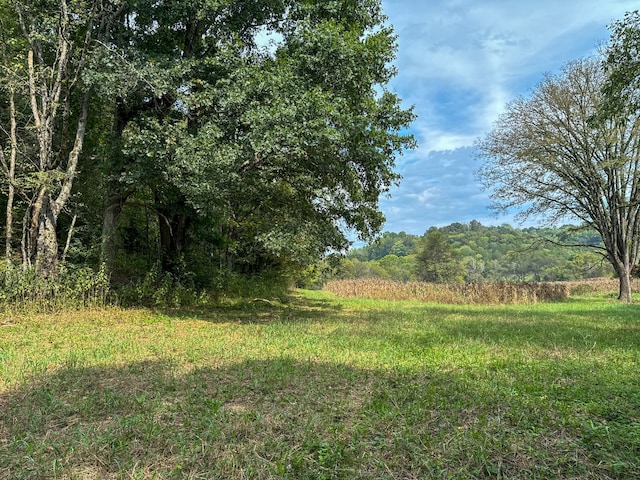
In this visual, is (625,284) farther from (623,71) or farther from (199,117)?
(199,117)

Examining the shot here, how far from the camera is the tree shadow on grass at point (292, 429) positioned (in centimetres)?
225

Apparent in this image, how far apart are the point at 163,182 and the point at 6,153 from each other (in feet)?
13.2

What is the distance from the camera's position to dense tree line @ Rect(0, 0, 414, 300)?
7.79m

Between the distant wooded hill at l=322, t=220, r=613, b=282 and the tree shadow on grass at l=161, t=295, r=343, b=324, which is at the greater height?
the distant wooded hill at l=322, t=220, r=613, b=282

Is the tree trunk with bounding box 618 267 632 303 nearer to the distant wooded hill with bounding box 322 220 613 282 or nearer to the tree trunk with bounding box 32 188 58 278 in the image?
the distant wooded hill with bounding box 322 220 613 282

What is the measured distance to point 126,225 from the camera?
545 inches

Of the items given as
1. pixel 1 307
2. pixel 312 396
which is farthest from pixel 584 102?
pixel 1 307

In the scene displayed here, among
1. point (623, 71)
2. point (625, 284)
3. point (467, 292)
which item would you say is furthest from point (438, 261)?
point (623, 71)

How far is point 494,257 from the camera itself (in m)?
88.9

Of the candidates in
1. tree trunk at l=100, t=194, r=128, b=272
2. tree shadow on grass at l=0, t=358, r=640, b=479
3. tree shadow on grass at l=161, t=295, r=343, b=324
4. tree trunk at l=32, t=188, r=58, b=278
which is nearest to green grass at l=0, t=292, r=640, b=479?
tree shadow on grass at l=0, t=358, r=640, b=479

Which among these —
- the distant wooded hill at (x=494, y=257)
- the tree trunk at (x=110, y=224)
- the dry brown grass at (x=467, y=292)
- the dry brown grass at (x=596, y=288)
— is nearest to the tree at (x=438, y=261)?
the distant wooded hill at (x=494, y=257)

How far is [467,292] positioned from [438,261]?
38327mm

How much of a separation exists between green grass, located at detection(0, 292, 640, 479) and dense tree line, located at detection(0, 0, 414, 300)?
3594 mm

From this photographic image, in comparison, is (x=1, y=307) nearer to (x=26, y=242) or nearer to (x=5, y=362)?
(x=26, y=242)
